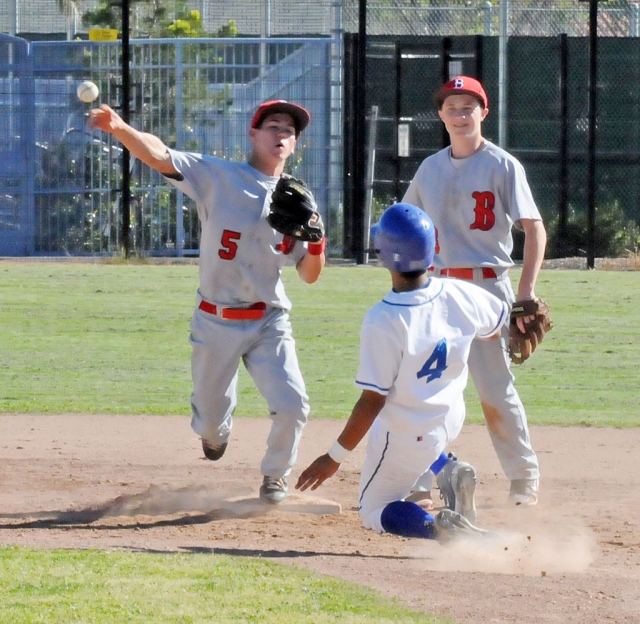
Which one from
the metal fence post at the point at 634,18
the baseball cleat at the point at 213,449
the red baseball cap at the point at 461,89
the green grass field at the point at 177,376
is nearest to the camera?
the green grass field at the point at 177,376

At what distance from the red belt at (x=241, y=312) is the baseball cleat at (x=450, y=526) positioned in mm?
1571

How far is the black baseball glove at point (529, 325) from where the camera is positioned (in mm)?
5117

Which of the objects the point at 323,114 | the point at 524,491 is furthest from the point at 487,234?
the point at 323,114

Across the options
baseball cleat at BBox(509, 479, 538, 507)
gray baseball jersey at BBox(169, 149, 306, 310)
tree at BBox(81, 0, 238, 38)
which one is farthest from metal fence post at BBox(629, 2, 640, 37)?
gray baseball jersey at BBox(169, 149, 306, 310)

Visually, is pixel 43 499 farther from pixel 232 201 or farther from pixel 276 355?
pixel 232 201

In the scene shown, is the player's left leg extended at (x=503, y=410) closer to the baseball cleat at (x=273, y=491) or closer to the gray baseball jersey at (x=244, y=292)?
the gray baseball jersey at (x=244, y=292)

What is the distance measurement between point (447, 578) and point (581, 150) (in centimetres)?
1529

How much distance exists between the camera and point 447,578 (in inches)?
167

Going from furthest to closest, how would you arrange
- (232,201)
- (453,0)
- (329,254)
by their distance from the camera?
(453,0) < (329,254) < (232,201)

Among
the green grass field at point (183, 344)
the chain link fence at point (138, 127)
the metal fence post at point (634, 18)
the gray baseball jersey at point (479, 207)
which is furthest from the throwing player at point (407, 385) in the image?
the metal fence post at point (634, 18)

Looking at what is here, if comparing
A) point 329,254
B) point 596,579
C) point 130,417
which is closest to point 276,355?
point 596,579

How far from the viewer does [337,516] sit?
215 inches

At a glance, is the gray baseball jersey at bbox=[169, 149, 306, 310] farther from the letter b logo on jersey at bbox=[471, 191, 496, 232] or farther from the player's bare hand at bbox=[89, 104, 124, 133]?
the letter b logo on jersey at bbox=[471, 191, 496, 232]

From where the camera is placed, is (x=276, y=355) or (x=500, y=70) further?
(x=500, y=70)
